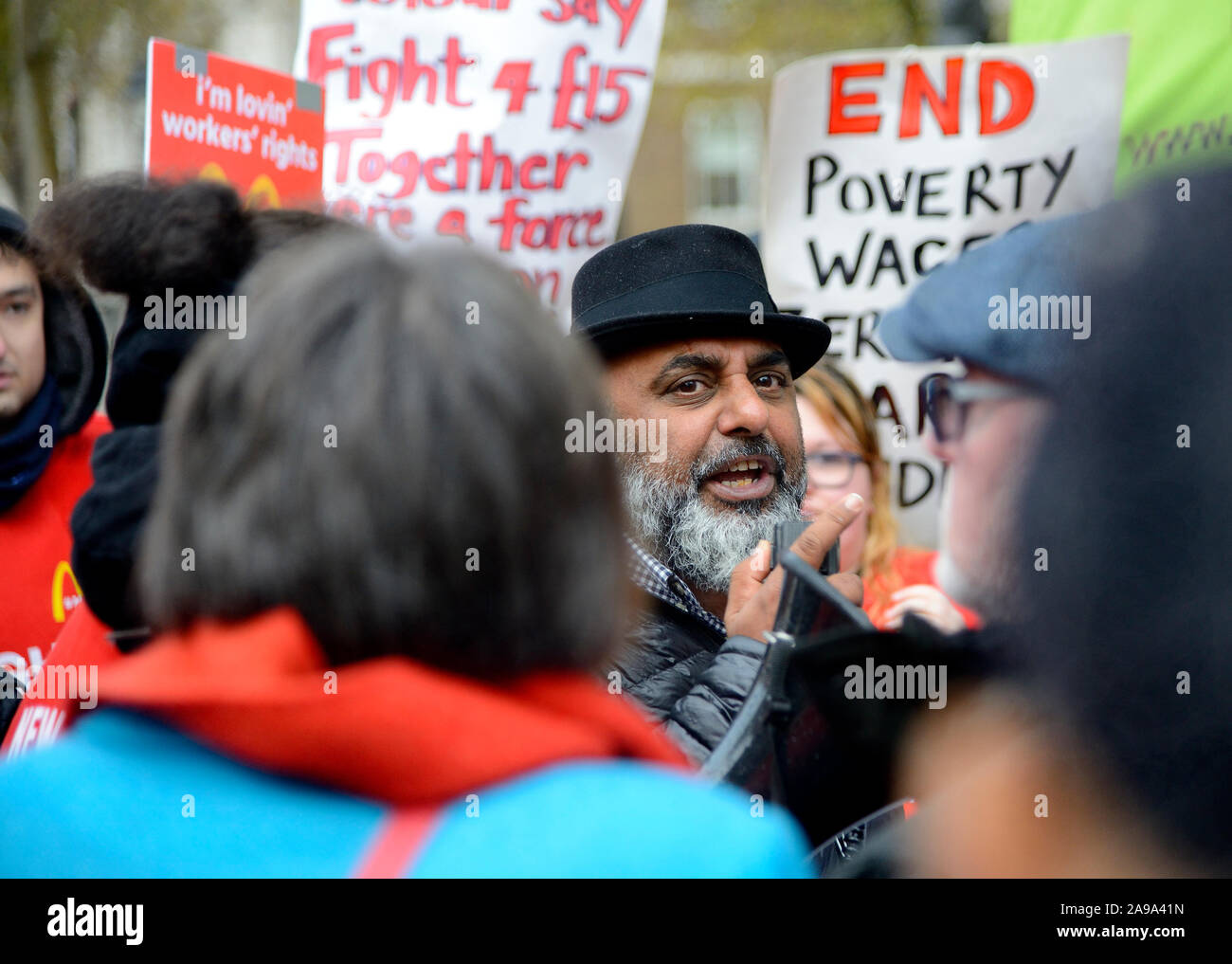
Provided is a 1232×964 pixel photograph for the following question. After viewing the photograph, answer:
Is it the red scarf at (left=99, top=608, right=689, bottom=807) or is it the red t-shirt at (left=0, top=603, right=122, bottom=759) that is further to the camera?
the red t-shirt at (left=0, top=603, right=122, bottom=759)

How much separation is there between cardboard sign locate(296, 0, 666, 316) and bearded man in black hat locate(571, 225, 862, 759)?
1.38 meters

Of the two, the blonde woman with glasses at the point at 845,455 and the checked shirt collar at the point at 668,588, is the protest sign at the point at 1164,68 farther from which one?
the checked shirt collar at the point at 668,588

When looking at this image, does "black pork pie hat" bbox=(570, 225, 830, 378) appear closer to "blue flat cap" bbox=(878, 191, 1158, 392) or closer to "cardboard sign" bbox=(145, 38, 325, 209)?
"blue flat cap" bbox=(878, 191, 1158, 392)

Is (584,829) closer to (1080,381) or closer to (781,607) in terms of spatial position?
(1080,381)

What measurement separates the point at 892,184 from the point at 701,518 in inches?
79.6

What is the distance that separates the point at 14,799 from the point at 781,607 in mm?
962

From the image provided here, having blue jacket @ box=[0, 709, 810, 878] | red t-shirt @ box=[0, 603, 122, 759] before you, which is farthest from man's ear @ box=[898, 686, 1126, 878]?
red t-shirt @ box=[0, 603, 122, 759]

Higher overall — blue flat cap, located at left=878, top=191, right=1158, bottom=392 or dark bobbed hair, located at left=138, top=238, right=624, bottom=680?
blue flat cap, located at left=878, top=191, right=1158, bottom=392

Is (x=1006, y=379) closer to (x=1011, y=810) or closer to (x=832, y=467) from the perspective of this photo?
(x=1011, y=810)

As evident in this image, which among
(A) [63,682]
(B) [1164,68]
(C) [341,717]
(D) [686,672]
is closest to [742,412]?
(D) [686,672]

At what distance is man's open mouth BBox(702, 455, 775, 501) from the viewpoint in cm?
255

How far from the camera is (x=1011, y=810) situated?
1.05 meters

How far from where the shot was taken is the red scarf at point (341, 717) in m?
0.98

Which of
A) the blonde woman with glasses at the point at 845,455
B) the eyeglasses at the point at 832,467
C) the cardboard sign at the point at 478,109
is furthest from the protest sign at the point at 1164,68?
the cardboard sign at the point at 478,109
